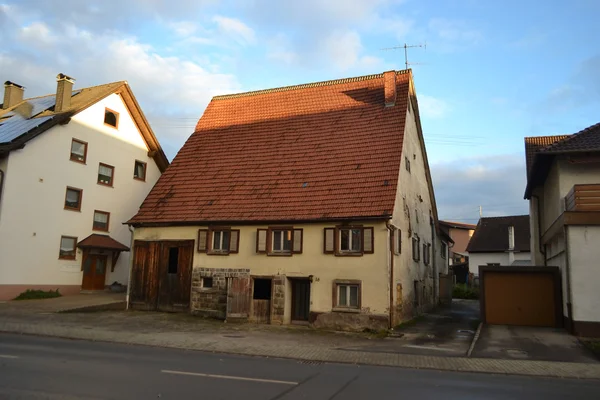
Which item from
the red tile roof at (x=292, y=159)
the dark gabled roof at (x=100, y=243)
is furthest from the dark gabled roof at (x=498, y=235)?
the dark gabled roof at (x=100, y=243)

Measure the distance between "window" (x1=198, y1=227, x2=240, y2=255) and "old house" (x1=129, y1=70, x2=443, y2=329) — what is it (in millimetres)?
49

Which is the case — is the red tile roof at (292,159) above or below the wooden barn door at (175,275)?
above

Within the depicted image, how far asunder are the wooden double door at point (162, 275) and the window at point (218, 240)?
0.65 meters

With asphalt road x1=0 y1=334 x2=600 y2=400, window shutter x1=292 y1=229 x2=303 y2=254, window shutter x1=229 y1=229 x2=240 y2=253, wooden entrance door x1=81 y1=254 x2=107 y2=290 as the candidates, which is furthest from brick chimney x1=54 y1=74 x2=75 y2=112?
asphalt road x1=0 y1=334 x2=600 y2=400

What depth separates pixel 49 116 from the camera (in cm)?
2598

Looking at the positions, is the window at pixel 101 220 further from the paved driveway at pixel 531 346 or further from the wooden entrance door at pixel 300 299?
the paved driveway at pixel 531 346

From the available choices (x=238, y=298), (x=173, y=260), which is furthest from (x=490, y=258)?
(x=173, y=260)

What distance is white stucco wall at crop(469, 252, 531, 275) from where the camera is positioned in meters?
45.3

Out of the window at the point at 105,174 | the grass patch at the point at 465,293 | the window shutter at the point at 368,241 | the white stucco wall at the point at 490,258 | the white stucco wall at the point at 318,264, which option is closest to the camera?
the white stucco wall at the point at 318,264

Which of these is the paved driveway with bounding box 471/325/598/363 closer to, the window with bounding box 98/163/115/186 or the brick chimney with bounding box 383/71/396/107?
the brick chimney with bounding box 383/71/396/107

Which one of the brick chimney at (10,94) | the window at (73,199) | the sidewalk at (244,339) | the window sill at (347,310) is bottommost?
the sidewalk at (244,339)

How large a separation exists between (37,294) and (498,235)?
41.1 m

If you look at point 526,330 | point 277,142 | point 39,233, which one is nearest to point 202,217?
point 277,142

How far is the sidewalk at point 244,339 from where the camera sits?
1116cm
